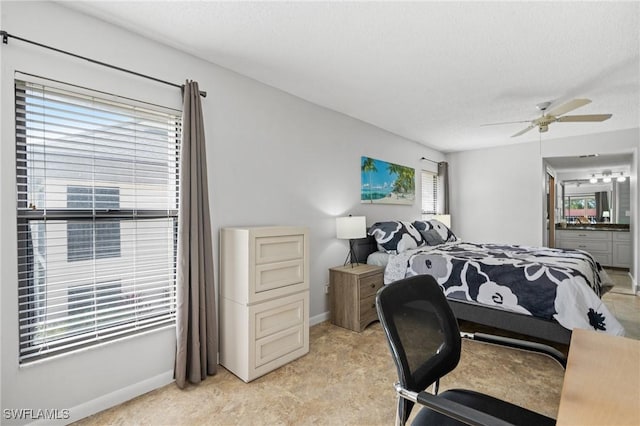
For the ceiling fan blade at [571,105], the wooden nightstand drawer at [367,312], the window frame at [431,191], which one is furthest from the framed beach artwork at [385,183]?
the ceiling fan blade at [571,105]

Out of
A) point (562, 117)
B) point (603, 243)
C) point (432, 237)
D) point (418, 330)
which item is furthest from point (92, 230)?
point (603, 243)

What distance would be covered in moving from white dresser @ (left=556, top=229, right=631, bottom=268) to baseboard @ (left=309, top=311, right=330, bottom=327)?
631 centimetres

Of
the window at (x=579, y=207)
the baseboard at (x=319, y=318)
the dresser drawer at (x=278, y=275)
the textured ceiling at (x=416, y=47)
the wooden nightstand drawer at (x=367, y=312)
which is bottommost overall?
the baseboard at (x=319, y=318)

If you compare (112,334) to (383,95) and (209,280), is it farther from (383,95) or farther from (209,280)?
(383,95)

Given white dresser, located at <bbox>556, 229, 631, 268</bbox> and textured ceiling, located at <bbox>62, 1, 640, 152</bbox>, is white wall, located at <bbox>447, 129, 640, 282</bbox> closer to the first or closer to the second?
textured ceiling, located at <bbox>62, 1, 640, 152</bbox>

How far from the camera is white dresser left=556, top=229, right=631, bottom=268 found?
6.23 meters

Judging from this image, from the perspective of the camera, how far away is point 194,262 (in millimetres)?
2256

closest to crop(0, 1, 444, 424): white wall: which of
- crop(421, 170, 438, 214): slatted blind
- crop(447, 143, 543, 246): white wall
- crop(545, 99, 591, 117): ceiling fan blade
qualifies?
crop(421, 170, 438, 214): slatted blind

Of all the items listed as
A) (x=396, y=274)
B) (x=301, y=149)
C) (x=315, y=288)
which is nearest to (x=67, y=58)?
(x=301, y=149)

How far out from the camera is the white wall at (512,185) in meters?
4.66

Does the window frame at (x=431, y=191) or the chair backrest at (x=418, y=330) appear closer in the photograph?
the chair backrest at (x=418, y=330)

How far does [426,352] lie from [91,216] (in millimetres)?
2088

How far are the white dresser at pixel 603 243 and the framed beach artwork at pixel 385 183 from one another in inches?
170

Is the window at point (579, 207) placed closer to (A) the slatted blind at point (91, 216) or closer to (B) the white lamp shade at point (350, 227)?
(B) the white lamp shade at point (350, 227)
